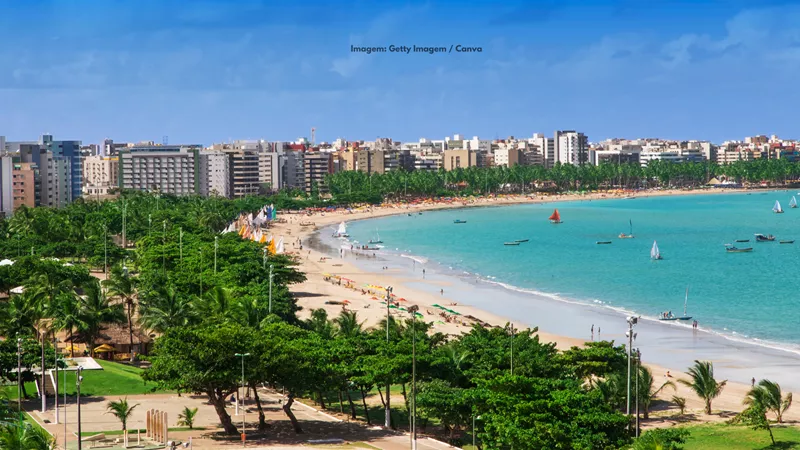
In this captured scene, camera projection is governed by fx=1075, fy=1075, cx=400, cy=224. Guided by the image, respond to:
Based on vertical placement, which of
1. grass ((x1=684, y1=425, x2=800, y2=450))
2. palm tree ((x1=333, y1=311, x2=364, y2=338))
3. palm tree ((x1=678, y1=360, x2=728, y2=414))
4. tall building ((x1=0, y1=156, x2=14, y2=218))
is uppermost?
tall building ((x1=0, y1=156, x2=14, y2=218))

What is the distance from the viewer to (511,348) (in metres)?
38.8

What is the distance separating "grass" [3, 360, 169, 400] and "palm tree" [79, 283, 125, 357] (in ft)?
16.4

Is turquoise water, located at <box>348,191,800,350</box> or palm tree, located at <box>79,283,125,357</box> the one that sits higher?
palm tree, located at <box>79,283,125,357</box>

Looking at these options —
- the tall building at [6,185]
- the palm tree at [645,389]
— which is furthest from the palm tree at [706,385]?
the tall building at [6,185]

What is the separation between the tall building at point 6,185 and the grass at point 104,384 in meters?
112

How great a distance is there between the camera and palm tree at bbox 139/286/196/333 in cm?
4812

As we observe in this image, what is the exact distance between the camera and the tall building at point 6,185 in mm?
149500

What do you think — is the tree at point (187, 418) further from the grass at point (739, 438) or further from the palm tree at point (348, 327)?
the grass at point (739, 438)

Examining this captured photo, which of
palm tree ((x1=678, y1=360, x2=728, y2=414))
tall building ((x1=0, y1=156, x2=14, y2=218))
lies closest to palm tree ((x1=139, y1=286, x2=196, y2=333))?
palm tree ((x1=678, y1=360, x2=728, y2=414))

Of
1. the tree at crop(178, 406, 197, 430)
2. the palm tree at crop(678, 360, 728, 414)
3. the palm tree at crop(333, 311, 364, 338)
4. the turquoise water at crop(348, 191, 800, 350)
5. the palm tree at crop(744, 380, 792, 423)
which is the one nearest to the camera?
the tree at crop(178, 406, 197, 430)

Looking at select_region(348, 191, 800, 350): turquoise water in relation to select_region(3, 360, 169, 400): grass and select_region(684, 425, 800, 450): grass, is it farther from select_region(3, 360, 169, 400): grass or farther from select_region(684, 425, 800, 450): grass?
select_region(3, 360, 169, 400): grass

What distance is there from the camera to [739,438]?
1458 inches

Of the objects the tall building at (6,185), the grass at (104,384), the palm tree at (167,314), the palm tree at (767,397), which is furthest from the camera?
the tall building at (6,185)

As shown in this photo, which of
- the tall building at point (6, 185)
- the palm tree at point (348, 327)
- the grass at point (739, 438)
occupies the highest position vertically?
the tall building at point (6, 185)
